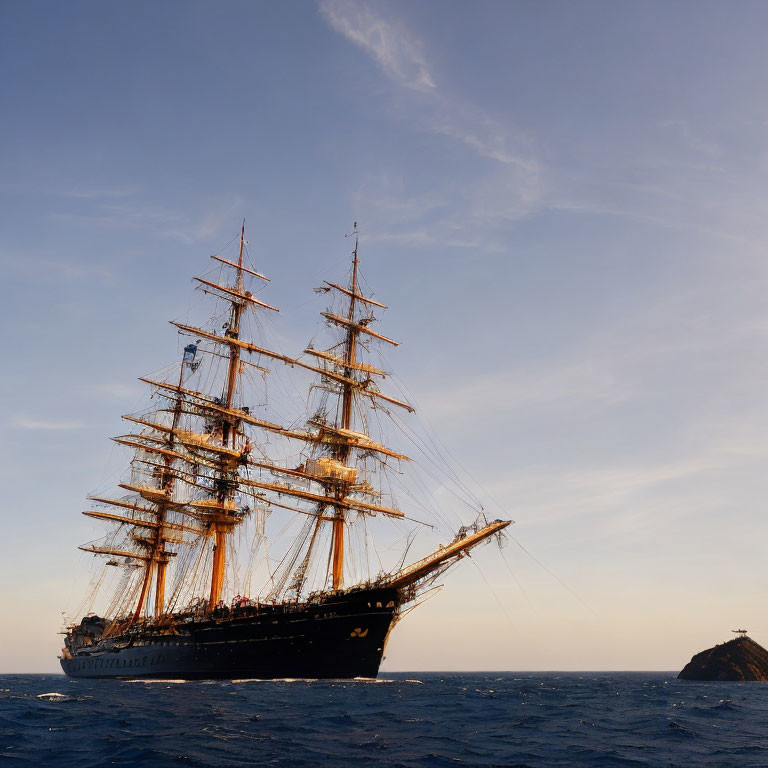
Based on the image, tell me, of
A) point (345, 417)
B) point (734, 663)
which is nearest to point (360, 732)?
point (345, 417)

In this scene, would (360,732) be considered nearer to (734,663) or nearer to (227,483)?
(227,483)

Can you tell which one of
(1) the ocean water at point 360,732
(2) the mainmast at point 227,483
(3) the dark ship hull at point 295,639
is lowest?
(1) the ocean water at point 360,732

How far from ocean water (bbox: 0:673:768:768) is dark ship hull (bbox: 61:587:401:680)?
359 inches

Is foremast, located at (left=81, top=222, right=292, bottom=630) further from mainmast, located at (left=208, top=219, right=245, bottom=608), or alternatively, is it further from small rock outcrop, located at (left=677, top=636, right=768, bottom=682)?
small rock outcrop, located at (left=677, top=636, right=768, bottom=682)

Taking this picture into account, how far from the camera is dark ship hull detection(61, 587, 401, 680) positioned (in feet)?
150

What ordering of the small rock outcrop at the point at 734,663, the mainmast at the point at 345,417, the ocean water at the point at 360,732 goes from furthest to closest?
1. the small rock outcrop at the point at 734,663
2. the mainmast at the point at 345,417
3. the ocean water at the point at 360,732

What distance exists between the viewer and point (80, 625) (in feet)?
266

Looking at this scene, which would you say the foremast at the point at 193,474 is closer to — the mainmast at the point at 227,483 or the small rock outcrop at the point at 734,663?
the mainmast at the point at 227,483

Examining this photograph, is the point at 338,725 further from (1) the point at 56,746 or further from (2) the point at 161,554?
(2) the point at 161,554

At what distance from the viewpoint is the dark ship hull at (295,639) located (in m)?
45.8

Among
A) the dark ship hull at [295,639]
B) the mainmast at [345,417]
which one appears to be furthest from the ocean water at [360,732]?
the mainmast at [345,417]

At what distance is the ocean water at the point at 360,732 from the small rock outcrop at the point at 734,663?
83.9 meters

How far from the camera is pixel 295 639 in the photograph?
46.2 meters

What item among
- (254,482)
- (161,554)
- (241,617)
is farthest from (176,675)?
(161,554)
